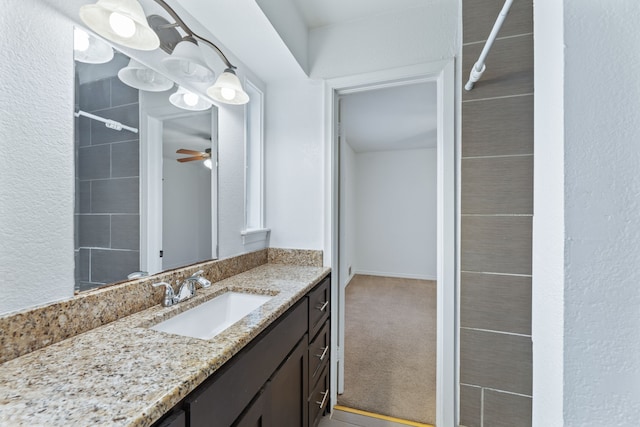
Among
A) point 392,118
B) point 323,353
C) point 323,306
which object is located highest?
point 392,118

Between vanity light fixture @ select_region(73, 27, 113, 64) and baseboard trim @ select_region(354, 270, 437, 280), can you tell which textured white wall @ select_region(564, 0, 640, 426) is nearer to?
vanity light fixture @ select_region(73, 27, 113, 64)

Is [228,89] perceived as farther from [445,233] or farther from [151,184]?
[445,233]

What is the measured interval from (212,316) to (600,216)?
4.11 feet

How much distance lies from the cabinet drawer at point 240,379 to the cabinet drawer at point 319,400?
0.46 metres

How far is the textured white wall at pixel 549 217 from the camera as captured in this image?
1.32ft

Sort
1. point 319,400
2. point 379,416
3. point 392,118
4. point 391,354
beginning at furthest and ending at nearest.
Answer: point 392,118, point 391,354, point 379,416, point 319,400

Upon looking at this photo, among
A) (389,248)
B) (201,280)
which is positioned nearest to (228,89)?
(201,280)

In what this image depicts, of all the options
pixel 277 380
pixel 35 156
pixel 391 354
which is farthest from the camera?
pixel 391 354

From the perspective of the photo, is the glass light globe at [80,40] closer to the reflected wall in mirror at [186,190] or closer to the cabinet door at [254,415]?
the reflected wall in mirror at [186,190]

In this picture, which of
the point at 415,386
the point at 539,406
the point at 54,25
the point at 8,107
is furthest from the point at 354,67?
the point at 415,386

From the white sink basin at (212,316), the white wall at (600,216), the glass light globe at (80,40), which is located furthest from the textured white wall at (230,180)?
the white wall at (600,216)

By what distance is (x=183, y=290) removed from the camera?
1083mm

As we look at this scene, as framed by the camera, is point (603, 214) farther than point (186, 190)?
No

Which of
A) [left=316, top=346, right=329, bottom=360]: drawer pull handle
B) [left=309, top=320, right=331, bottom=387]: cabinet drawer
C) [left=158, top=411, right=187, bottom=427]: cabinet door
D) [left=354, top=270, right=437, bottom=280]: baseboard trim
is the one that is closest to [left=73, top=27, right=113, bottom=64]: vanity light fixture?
[left=158, top=411, right=187, bottom=427]: cabinet door
